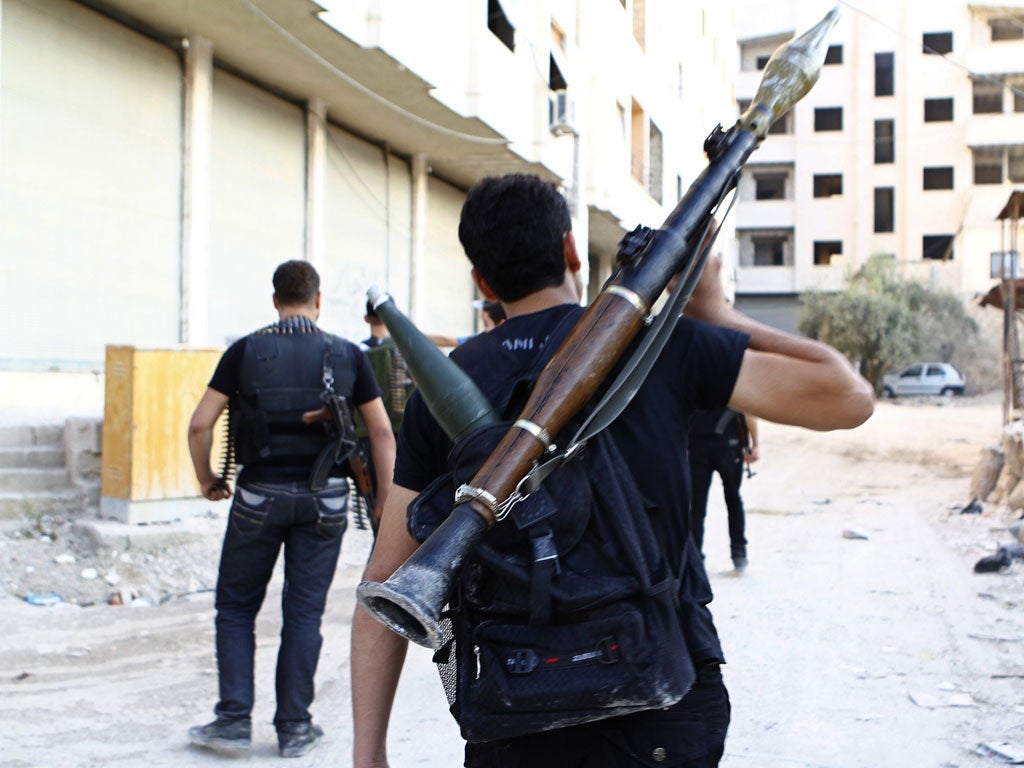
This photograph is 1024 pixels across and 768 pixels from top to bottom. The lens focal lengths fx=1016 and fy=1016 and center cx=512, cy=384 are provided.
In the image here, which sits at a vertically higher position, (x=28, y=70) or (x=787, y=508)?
(x=28, y=70)

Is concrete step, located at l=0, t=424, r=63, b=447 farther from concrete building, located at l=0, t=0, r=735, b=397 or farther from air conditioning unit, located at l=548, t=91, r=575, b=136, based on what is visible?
air conditioning unit, located at l=548, t=91, r=575, b=136

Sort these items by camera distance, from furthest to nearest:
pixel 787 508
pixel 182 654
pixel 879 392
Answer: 1. pixel 879 392
2. pixel 787 508
3. pixel 182 654

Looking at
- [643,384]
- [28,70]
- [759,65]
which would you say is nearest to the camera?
[643,384]

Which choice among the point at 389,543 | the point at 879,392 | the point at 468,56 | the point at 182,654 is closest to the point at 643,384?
the point at 389,543

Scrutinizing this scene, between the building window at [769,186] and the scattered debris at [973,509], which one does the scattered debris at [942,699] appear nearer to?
the scattered debris at [973,509]

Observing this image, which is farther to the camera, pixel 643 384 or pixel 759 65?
pixel 759 65

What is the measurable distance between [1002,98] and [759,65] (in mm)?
11650

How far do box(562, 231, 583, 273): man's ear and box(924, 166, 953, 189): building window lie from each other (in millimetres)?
51704

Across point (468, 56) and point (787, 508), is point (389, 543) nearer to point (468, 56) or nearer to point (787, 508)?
point (787, 508)

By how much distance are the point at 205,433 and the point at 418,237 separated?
12.5 m

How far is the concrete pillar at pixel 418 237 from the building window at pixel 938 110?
132ft

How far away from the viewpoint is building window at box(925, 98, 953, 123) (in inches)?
1932

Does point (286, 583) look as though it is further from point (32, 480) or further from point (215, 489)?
point (32, 480)

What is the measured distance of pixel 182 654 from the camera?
577 cm
